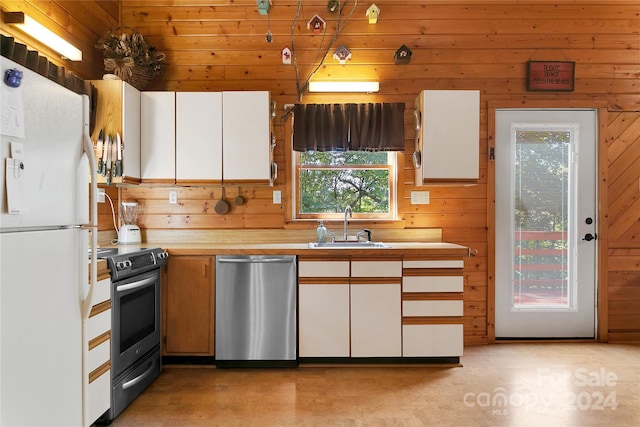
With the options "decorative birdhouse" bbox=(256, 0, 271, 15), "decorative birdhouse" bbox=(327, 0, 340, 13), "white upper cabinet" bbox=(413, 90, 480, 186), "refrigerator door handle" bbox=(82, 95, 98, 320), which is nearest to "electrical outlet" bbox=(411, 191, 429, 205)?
"white upper cabinet" bbox=(413, 90, 480, 186)

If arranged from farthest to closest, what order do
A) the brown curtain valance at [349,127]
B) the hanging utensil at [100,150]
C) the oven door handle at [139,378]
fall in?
the brown curtain valance at [349,127]
the hanging utensil at [100,150]
the oven door handle at [139,378]

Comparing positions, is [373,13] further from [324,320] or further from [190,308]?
[190,308]

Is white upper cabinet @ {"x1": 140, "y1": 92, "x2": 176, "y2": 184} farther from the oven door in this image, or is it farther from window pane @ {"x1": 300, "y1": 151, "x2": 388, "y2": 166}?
window pane @ {"x1": 300, "y1": 151, "x2": 388, "y2": 166}

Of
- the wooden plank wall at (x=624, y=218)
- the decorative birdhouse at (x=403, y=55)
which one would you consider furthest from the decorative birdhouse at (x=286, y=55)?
the wooden plank wall at (x=624, y=218)

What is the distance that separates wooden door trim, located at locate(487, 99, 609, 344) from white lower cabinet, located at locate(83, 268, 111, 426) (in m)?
2.94

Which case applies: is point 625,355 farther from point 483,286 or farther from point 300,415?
point 300,415

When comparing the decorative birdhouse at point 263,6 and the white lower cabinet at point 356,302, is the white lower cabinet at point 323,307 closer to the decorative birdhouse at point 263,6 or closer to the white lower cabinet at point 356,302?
the white lower cabinet at point 356,302

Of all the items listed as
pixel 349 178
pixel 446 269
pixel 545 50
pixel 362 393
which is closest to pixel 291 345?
pixel 362 393

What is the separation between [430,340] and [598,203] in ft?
6.64

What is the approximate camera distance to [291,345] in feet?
9.71

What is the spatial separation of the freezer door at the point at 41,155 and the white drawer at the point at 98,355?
766 mm

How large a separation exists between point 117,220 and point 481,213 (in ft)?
10.3

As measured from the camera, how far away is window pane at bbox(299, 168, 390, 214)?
361 centimetres

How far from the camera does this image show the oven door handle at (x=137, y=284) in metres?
2.34
